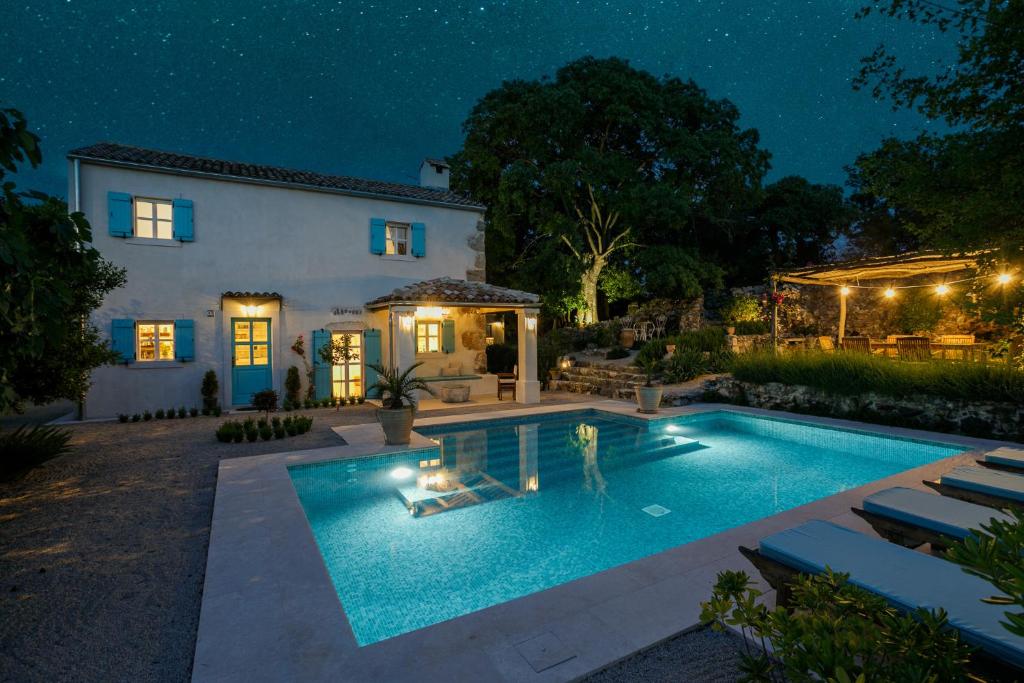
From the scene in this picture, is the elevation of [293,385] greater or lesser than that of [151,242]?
lesser

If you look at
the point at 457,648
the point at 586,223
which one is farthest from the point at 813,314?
the point at 457,648

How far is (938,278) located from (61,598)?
19.9 meters

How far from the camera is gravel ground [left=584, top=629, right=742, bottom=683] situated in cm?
241

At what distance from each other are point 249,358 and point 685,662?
12.4 metres

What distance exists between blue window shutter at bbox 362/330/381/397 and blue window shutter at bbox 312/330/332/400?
95 cm

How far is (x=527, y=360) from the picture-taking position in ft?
42.0

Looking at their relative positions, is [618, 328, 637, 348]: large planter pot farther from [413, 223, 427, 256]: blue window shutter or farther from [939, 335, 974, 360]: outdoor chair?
[939, 335, 974, 360]: outdoor chair

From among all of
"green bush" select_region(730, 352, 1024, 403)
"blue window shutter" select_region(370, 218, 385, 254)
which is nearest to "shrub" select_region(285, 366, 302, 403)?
"blue window shutter" select_region(370, 218, 385, 254)

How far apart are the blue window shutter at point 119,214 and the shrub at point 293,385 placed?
186 inches

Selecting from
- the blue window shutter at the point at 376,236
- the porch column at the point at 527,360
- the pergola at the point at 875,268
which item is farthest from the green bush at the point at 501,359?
the pergola at the point at 875,268

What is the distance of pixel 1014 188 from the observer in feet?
15.5

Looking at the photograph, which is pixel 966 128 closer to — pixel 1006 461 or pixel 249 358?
pixel 1006 461

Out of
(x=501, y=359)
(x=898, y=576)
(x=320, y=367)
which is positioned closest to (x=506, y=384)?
(x=501, y=359)

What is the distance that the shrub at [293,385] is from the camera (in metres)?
12.1
